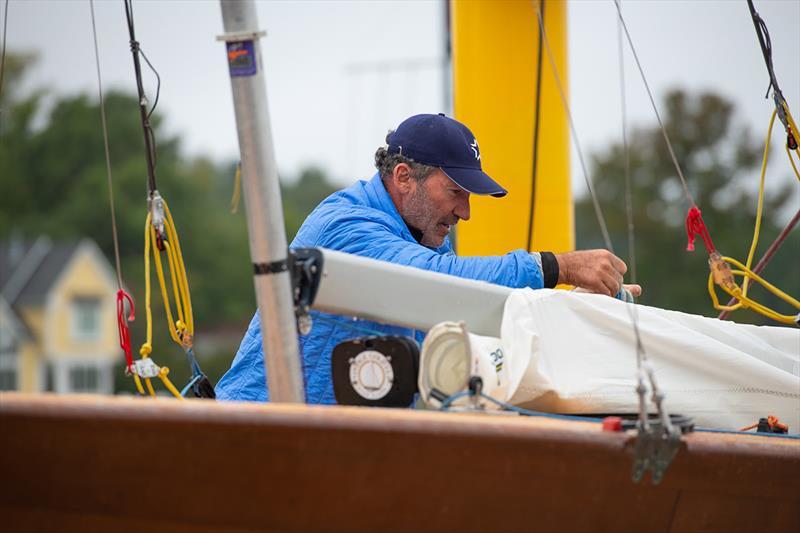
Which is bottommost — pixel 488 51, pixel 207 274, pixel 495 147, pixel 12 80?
pixel 207 274

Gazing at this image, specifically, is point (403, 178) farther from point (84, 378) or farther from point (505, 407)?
point (84, 378)

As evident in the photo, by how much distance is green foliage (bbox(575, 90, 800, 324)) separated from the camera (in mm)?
35531

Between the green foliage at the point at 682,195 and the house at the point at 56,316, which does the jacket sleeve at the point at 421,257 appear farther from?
the house at the point at 56,316

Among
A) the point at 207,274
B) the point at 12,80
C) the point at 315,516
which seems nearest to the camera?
the point at 315,516

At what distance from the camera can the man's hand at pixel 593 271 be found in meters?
3.28

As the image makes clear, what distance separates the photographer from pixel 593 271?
10.8ft

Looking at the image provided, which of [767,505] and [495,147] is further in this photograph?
[495,147]

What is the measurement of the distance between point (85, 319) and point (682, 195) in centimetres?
2909

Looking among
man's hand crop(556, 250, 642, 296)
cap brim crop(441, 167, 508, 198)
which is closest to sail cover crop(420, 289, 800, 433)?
man's hand crop(556, 250, 642, 296)

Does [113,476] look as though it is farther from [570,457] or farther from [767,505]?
[767,505]

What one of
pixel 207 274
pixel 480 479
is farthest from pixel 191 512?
pixel 207 274

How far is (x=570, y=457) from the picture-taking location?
98.1 inches

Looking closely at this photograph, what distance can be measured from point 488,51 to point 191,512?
3.23m

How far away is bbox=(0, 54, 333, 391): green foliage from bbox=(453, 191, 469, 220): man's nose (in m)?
44.4
